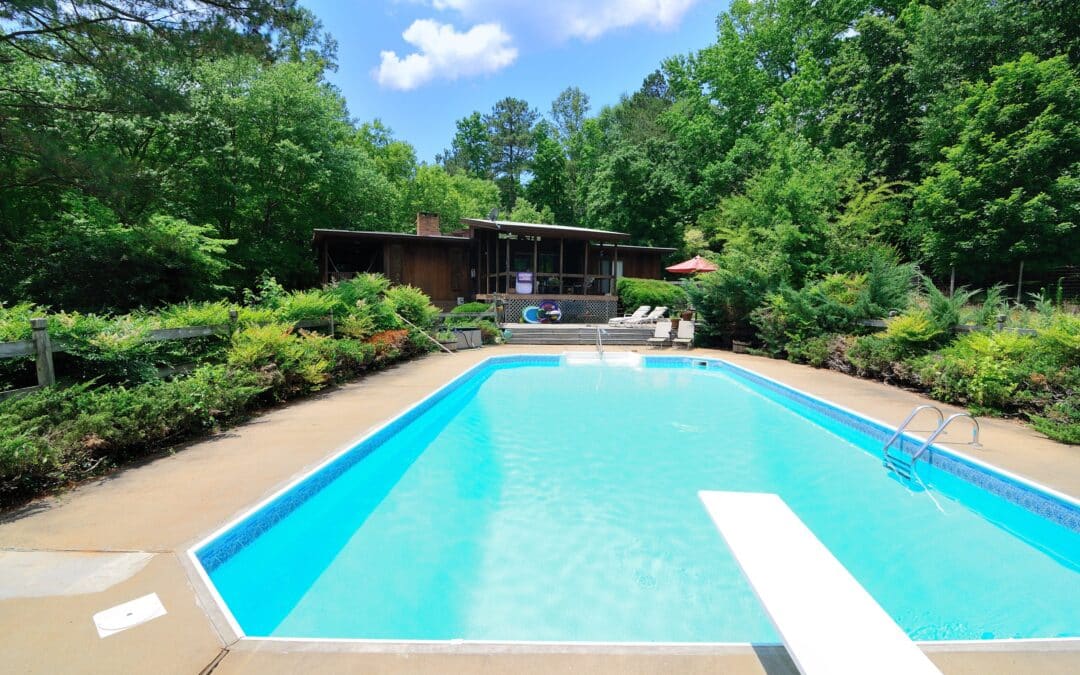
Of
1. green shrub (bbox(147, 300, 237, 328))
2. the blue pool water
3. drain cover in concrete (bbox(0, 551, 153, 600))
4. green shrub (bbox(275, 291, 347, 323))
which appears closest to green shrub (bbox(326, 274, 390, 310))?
green shrub (bbox(275, 291, 347, 323))

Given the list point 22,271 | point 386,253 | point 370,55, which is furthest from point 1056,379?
point 370,55

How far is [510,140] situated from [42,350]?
47.1 metres

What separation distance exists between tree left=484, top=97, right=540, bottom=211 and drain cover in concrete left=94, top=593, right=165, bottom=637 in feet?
154

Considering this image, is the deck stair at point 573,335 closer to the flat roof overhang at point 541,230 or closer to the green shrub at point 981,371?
the flat roof overhang at point 541,230

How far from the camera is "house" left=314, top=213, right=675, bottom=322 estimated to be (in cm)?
1862

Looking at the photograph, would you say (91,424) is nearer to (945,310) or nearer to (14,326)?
(14,326)

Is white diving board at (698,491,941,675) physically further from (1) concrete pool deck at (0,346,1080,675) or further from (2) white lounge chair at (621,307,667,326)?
(2) white lounge chair at (621,307,667,326)

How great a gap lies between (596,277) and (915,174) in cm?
1527

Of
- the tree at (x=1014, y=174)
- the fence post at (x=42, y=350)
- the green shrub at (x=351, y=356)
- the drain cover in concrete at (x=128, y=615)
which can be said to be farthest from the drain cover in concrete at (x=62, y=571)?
the tree at (x=1014, y=174)

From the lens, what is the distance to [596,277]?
19766 millimetres

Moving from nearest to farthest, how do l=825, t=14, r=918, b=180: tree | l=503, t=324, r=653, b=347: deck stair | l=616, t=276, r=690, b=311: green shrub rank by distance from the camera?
l=503, t=324, r=653, b=347: deck stair < l=616, t=276, r=690, b=311: green shrub < l=825, t=14, r=918, b=180: tree

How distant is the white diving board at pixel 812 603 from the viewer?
188 centimetres

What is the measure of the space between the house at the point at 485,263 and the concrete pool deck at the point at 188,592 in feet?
44.8

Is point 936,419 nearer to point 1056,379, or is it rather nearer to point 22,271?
point 1056,379
